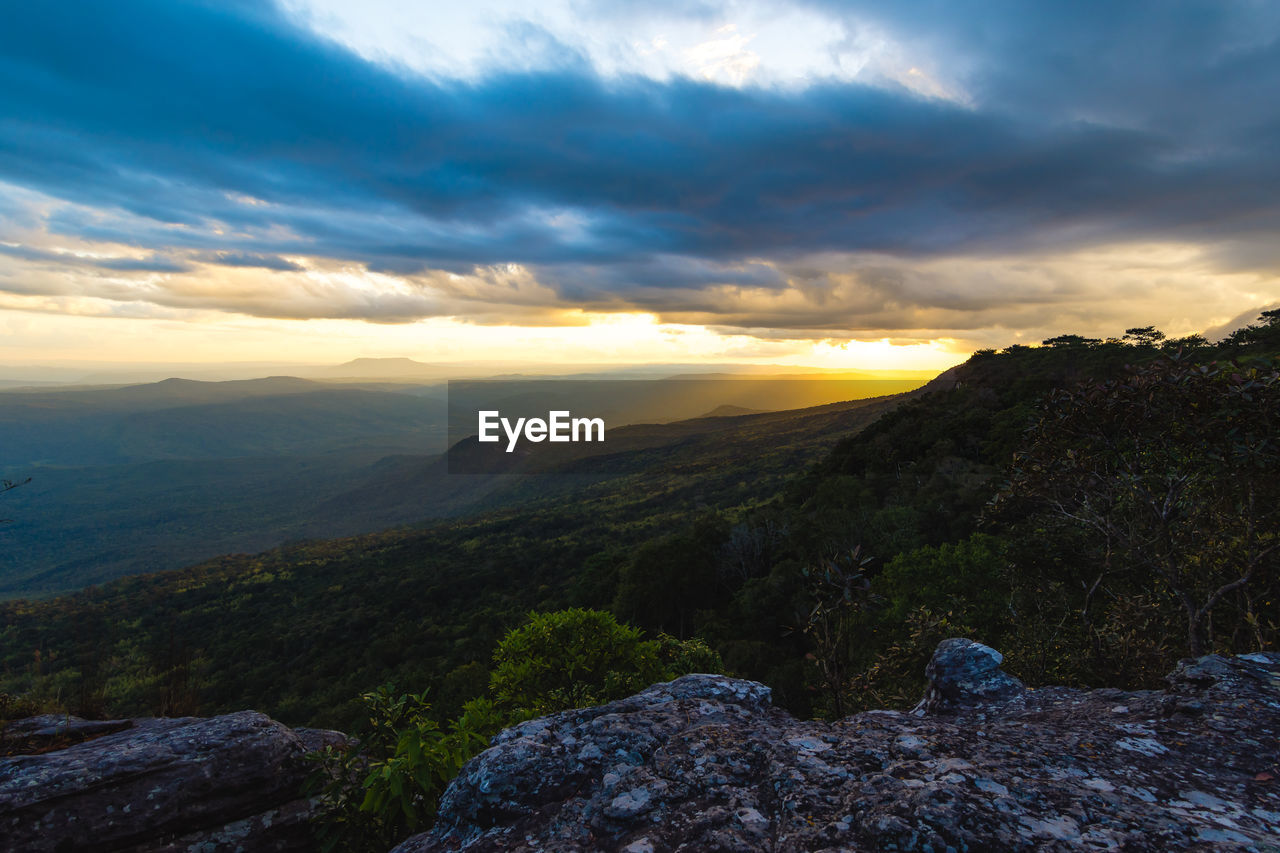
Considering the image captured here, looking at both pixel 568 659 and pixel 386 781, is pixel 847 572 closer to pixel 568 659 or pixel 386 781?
pixel 386 781

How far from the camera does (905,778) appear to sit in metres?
3.49

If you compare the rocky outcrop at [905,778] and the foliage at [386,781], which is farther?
the foliage at [386,781]

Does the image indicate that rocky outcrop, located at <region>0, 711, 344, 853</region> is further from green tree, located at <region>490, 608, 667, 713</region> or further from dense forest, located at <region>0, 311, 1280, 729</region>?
green tree, located at <region>490, 608, 667, 713</region>

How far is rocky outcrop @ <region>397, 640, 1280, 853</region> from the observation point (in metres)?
2.95

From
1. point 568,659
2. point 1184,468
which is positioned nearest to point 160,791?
point 568,659

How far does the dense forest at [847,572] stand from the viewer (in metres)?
7.58

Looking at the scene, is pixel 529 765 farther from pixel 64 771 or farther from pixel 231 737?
pixel 64 771

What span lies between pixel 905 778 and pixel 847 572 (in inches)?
185

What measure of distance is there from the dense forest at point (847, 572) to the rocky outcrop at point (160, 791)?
11.9 feet

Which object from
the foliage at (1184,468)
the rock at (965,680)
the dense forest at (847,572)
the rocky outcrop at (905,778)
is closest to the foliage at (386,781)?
the rocky outcrop at (905,778)

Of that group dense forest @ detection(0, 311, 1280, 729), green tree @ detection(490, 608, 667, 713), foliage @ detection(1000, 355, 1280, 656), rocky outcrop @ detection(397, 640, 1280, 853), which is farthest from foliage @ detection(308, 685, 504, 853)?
foliage @ detection(1000, 355, 1280, 656)

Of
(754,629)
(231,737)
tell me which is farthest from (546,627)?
(754,629)

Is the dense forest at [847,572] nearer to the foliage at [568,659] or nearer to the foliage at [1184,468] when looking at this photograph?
the foliage at [1184,468]

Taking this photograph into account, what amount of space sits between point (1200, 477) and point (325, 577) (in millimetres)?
80279
